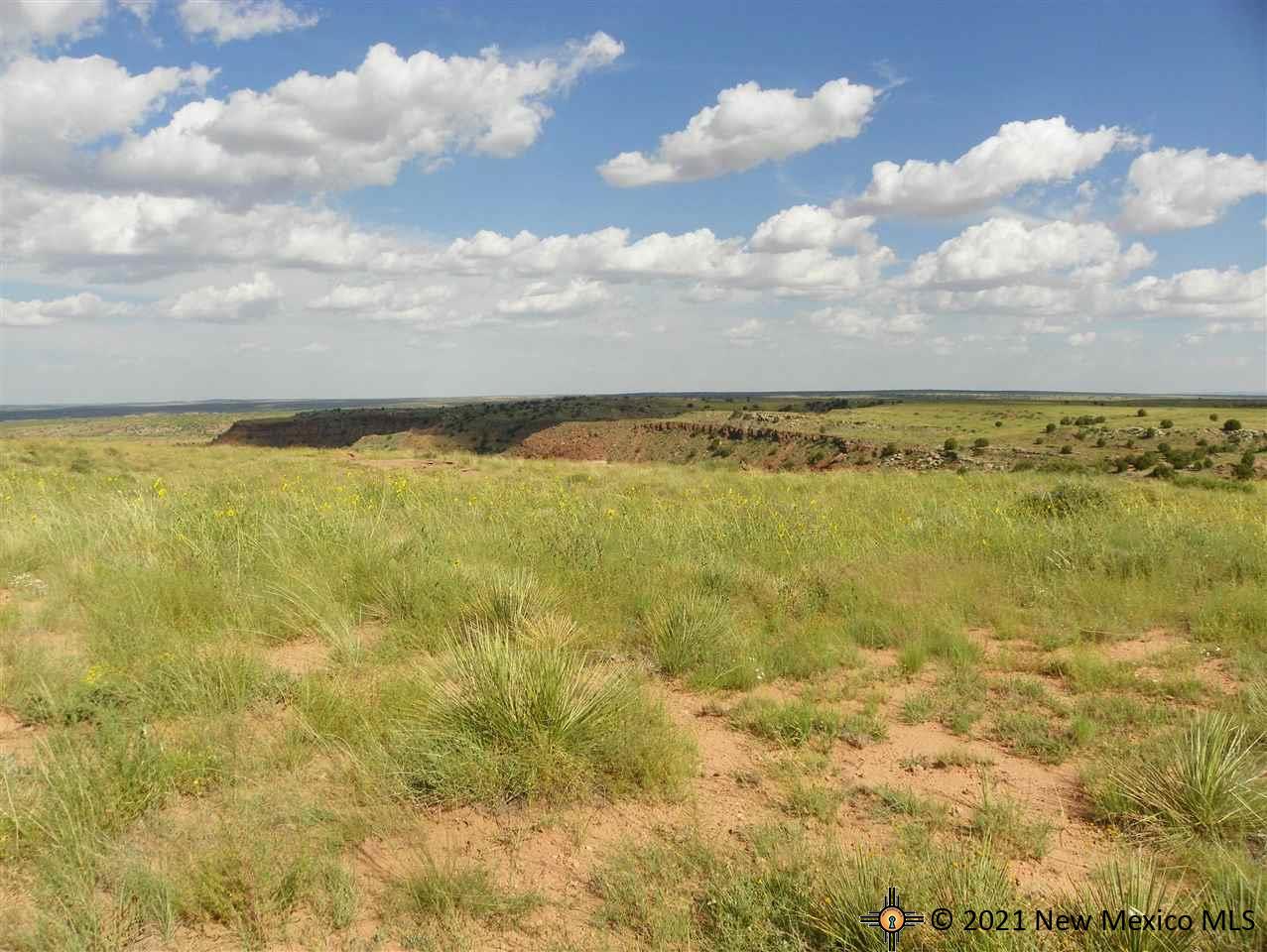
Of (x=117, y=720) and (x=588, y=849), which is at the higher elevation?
(x=117, y=720)

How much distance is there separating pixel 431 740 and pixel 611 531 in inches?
177

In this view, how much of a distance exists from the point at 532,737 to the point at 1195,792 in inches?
119

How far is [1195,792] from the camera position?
3.18 m

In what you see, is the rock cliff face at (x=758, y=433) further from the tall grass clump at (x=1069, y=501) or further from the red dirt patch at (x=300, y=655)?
the red dirt patch at (x=300, y=655)

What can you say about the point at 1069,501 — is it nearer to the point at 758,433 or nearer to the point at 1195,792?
the point at 1195,792

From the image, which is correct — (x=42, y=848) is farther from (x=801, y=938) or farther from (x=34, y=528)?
(x=34, y=528)

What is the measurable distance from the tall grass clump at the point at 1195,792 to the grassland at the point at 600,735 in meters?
0.02

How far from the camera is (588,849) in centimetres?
305

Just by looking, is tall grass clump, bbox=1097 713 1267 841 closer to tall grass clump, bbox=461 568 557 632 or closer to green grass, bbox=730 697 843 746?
green grass, bbox=730 697 843 746

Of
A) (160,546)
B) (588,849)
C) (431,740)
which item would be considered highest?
(160,546)

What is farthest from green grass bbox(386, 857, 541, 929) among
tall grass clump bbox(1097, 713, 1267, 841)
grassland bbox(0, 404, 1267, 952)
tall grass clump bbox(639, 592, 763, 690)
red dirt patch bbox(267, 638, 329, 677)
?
tall grass clump bbox(1097, 713, 1267, 841)

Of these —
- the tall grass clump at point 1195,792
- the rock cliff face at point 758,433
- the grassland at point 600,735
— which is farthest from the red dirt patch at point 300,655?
the rock cliff face at point 758,433

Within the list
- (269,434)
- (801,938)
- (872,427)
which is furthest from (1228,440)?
(269,434)

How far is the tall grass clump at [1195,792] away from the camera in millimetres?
3092
